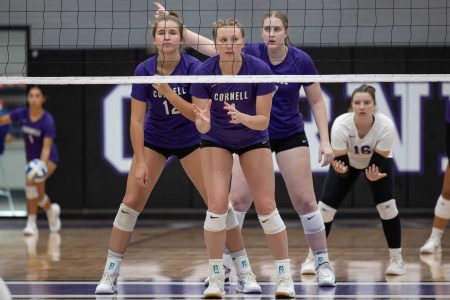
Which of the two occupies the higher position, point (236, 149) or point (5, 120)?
point (5, 120)

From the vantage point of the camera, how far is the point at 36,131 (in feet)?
45.3

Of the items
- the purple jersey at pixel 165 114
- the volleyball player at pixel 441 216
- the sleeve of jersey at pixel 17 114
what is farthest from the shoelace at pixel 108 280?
the sleeve of jersey at pixel 17 114

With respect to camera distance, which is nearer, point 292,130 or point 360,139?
point 292,130

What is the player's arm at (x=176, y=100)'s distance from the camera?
772 centimetres

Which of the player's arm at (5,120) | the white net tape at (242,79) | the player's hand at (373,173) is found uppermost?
the white net tape at (242,79)

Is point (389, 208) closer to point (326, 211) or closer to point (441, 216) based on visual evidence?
point (326, 211)

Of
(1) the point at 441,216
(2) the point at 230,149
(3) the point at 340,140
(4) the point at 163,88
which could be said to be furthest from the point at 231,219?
(1) the point at 441,216

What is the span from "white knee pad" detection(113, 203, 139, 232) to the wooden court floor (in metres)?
0.55

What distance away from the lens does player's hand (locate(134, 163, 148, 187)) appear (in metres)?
7.84

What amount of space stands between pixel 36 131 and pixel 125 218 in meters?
5.94

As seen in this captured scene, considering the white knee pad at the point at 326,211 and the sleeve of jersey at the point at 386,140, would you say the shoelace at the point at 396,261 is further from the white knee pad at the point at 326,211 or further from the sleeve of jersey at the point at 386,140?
the sleeve of jersey at the point at 386,140

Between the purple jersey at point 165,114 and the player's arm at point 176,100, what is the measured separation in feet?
0.89

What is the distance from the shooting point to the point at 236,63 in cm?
783

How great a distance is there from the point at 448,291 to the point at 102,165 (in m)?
7.74
